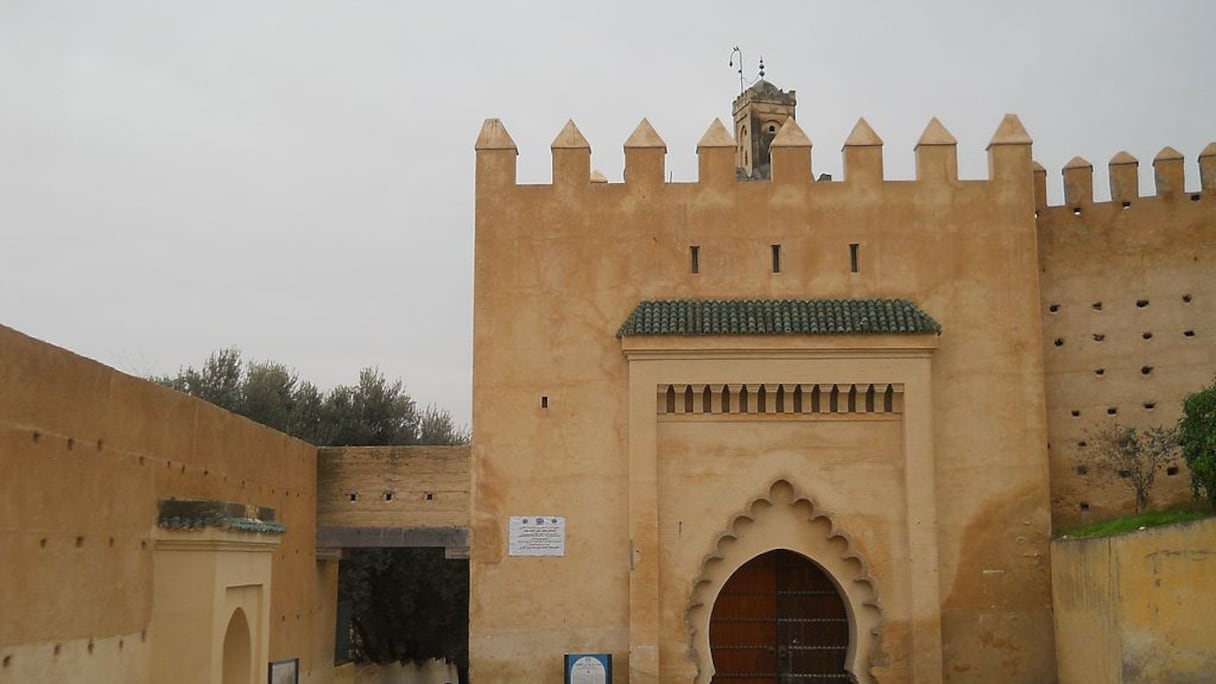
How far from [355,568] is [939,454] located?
38.6ft

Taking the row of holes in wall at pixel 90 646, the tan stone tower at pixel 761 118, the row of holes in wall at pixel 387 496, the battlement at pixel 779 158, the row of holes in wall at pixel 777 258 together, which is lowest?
the row of holes in wall at pixel 90 646

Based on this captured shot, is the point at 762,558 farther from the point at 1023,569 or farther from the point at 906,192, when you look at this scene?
the point at 906,192

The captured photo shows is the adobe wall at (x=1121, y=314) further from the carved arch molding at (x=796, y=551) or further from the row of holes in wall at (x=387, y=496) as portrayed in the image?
the row of holes in wall at (x=387, y=496)

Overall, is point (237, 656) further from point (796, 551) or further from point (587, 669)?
point (796, 551)

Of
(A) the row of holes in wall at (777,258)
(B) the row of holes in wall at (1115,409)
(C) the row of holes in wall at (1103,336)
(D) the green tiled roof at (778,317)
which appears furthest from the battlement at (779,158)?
(B) the row of holes in wall at (1115,409)

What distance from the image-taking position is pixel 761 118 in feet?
68.9

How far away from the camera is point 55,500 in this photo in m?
9.85

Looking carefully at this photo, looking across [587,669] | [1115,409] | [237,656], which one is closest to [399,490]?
[587,669]

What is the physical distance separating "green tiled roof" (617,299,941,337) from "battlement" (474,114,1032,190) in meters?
1.51

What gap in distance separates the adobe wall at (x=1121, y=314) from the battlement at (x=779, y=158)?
1.21 metres

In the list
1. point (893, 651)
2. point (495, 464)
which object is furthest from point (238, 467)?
point (893, 651)

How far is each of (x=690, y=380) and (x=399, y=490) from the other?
4935mm

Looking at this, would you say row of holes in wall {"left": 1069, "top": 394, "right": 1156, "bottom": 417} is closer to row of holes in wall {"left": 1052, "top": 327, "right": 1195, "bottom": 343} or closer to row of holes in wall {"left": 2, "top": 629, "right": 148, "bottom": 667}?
row of holes in wall {"left": 1052, "top": 327, "right": 1195, "bottom": 343}

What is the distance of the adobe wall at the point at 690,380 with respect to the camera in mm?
15078
